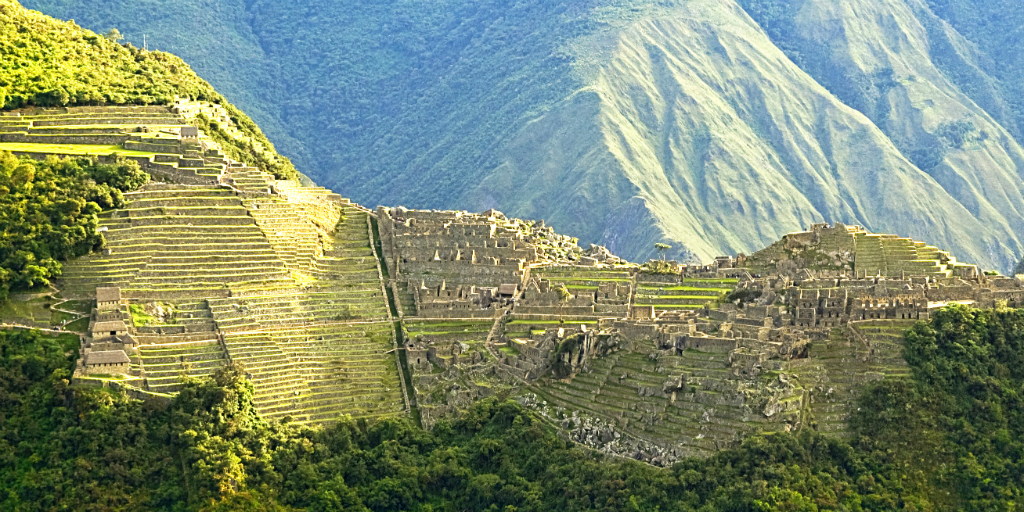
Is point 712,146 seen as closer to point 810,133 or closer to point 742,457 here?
point 810,133

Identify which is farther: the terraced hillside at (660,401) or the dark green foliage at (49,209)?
the dark green foliage at (49,209)

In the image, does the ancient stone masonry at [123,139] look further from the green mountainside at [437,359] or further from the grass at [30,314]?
the grass at [30,314]

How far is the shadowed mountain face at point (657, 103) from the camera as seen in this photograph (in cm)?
14638

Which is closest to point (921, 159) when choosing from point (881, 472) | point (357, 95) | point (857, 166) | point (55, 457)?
point (857, 166)

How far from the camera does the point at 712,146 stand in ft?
498

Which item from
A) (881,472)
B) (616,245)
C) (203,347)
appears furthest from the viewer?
(616,245)

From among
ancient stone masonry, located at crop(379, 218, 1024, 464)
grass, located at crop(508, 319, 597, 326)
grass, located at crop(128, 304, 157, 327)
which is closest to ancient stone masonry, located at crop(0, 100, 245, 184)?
ancient stone masonry, located at crop(379, 218, 1024, 464)

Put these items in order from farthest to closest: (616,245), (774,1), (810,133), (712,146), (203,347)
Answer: (774,1) < (810,133) < (712,146) < (616,245) < (203,347)

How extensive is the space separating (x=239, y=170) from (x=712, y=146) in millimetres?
53349

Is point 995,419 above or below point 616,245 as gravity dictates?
below

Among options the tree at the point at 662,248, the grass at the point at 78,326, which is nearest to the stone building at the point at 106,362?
the grass at the point at 78,326

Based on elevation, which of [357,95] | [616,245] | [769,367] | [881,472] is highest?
[357,95]

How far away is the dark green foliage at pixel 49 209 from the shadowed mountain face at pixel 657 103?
1727 inches

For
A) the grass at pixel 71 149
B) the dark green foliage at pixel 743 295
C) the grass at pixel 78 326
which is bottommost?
the dark green foliage at pixel 743 295
